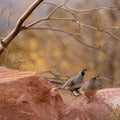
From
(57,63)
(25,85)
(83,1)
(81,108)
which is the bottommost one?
(57,63)

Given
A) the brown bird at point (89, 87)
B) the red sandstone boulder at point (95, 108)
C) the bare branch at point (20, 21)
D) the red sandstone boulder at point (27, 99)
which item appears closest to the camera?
the red sandstone boulder at point (27, 99)

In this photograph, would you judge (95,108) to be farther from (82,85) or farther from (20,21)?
(20,21)

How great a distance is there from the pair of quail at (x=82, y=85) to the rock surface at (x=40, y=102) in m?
0.17

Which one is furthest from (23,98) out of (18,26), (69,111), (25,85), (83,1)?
(83,1)

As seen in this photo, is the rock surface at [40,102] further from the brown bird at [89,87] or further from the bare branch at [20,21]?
the bare branch at [20,21]

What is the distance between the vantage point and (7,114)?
27.2 feet

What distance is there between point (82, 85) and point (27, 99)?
1.37 m

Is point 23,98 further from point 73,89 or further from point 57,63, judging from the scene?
point 57,63

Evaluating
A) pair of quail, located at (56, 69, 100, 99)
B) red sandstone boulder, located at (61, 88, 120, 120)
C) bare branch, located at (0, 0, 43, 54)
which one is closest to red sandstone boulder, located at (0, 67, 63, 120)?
red sandstone boulder, located at (61, 88, 120, 120)

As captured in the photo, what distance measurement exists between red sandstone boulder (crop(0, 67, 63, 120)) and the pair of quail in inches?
16.7

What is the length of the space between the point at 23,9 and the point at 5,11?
1.09 metres

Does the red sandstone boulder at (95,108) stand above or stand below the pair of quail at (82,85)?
below

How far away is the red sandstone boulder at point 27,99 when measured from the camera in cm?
837

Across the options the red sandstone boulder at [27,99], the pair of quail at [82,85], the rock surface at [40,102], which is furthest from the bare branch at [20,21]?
the red sandstone boulder at [27,99]
